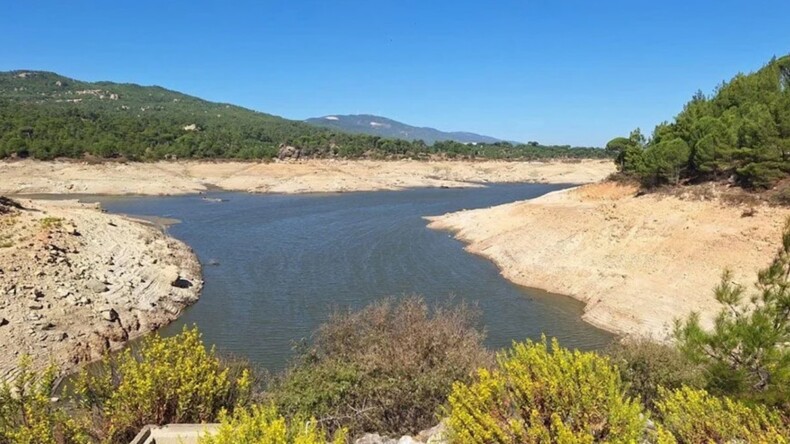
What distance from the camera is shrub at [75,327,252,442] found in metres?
9.58

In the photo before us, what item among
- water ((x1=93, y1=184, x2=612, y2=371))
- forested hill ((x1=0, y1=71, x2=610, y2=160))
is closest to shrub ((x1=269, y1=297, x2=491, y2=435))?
water ((x1=93, y1=184, x2=612, y2=371))

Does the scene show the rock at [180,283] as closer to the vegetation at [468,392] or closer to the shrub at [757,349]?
the vegetation at [468,392]

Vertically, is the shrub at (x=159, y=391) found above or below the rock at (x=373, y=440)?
above

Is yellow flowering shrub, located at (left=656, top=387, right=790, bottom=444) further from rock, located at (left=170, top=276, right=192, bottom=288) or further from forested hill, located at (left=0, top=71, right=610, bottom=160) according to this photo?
forested hill, located at (left=0, top=71, right=610, bottom=160)

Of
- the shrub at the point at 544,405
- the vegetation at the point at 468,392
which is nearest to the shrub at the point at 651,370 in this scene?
the vegetation at the point at 468,392

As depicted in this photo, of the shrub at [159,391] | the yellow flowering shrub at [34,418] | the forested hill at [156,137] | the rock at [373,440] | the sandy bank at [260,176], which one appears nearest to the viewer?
the yellow flowering shrub at [34,418]

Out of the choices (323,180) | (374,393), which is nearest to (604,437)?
(374,393)

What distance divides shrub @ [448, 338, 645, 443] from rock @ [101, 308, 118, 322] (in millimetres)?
19005

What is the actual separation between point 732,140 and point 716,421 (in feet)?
113

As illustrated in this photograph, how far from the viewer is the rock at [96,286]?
24469 millimetres

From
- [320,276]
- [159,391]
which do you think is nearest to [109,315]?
[320,276]

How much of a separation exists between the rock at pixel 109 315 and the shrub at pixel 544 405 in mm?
19005

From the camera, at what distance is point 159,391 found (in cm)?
984

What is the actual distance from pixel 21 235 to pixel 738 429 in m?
30.6
